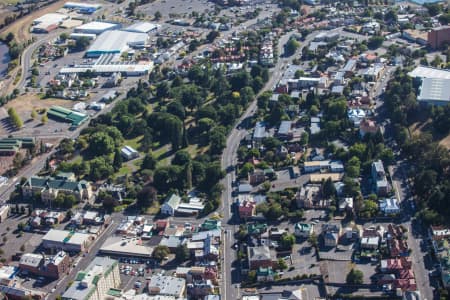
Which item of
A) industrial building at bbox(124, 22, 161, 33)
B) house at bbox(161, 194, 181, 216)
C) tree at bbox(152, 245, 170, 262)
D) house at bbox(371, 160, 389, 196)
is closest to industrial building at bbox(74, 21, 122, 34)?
industrial building at bbox(124, 22, 161, 33)

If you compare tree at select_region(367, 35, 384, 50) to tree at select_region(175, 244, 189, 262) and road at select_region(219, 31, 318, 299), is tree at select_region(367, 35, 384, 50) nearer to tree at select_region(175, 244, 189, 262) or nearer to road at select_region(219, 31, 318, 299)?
road at select_region(219, 31, 318, 299)

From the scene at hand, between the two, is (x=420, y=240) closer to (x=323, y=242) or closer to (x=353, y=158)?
(x=323, y=242)

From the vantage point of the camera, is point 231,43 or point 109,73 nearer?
point 109,73

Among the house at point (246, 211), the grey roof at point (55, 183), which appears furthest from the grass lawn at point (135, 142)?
the house at point (246, 211)

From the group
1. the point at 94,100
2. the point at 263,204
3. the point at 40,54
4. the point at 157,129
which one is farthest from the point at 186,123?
the point at 40,54

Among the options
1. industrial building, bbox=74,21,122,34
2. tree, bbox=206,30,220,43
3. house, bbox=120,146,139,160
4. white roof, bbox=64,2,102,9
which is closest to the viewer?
house, bbox=120,146,139,160

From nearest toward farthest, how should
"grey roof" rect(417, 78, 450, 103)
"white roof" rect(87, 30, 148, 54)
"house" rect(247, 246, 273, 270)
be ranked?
"house" rect(247, 246, 273, 270), "grey roof" rect(417, 78, 450, 103), "white roof" rect(87, 30, 148, 54)
